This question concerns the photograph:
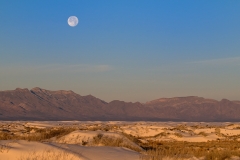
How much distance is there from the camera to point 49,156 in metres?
12.0

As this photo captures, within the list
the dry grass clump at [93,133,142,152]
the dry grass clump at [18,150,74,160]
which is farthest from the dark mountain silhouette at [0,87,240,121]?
the dry grass clump at [18,150,74,160]

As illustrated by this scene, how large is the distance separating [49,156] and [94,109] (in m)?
157

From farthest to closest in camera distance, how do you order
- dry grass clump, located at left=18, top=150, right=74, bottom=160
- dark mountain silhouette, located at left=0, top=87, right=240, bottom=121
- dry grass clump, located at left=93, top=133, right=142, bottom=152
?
dark mountain silhouette, located at left=0, top=87, right=240, bottom=121, dry grass clump, located at left=93, top=133, right=142, bottom=152, dry grass clump, located at left=18, top=150, right=74, bottom=160

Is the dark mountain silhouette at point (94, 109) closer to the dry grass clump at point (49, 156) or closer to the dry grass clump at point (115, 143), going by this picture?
the dry grass clump at point (115, 143)

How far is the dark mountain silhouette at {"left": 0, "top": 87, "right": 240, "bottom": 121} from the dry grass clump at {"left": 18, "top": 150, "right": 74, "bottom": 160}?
432ft

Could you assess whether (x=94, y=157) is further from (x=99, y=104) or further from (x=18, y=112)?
(x=99, y=104)

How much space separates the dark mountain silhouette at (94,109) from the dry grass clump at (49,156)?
432 feet

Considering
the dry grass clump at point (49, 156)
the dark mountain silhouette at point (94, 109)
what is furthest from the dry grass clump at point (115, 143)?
the dark mountain silhouette at point (94, 109)

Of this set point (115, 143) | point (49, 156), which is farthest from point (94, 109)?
point (49, 156)

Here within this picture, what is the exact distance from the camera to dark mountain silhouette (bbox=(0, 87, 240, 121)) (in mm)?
152500

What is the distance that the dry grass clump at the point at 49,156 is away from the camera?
39.0 feet

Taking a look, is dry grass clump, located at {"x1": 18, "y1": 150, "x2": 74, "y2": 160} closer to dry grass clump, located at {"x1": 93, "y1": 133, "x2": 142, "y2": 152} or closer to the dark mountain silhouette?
dry grass clump, located at {"x1": 93, "y1": 133, "x2": 142, "y2": 152}

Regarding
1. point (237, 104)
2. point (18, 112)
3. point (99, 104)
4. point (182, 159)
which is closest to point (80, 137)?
point (182, 159)

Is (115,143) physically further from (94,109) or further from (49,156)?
(94,109)
